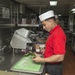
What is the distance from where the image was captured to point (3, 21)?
8.62ft

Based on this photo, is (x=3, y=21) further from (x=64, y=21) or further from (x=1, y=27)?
(x=64, y=21)

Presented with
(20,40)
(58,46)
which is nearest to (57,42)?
(58,46)

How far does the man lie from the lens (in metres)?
1.77

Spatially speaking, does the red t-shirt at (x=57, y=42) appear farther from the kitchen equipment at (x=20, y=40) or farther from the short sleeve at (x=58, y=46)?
the kitchen equipment at (x=20, y=40)

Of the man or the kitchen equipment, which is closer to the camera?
the man

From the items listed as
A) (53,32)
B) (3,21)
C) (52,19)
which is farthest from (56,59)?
(3,21)

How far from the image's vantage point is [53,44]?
1.82 m

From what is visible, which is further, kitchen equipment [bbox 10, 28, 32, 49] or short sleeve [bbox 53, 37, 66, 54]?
kitchen equipment [bbox 10, 28, 32, 49]

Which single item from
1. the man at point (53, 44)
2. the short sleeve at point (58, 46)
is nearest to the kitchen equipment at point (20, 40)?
the man at point (53, 44)

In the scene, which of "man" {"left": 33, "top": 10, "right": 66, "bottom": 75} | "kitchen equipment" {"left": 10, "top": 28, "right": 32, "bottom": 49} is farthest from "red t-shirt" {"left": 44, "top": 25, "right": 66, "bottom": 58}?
"kitchen equipment" {"left": 10, "top": 28, "right": 32, "bottom": 49}

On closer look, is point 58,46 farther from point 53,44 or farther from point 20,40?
point 20,40

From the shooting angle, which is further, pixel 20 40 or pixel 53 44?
pixel 20 40

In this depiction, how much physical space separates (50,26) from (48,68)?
67 centimetres

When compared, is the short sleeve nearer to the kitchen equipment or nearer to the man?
the man
